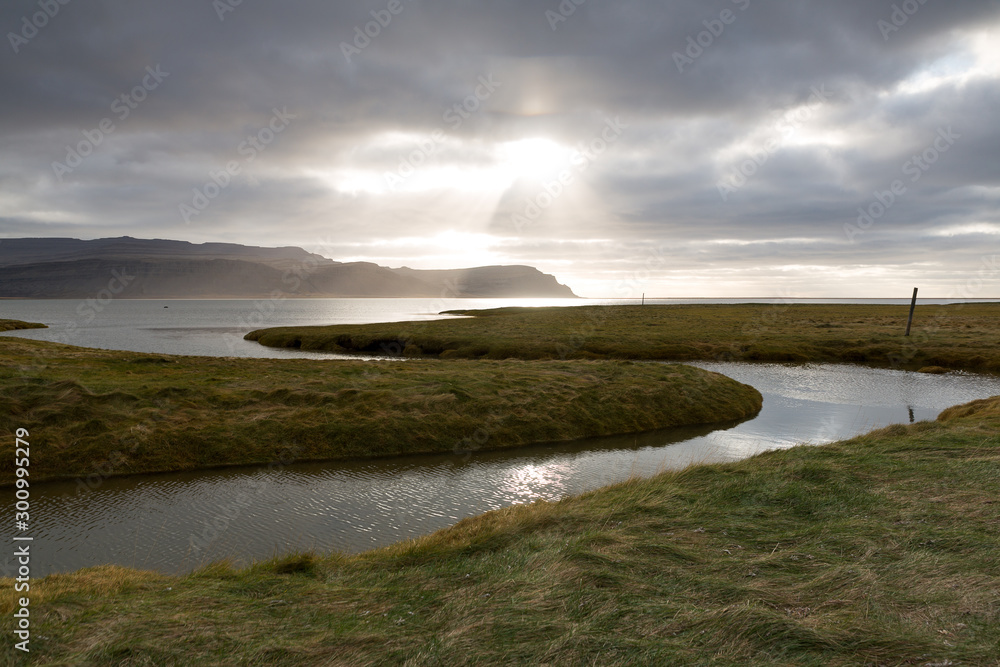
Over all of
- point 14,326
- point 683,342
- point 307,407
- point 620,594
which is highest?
point 683,342

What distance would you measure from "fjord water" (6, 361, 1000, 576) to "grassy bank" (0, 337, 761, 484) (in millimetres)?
1234

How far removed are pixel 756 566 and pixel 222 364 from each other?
38767mm

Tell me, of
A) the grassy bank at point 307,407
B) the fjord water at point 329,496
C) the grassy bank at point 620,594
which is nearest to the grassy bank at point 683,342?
the grassy bank at point 307,407

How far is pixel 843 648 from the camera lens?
567 cm

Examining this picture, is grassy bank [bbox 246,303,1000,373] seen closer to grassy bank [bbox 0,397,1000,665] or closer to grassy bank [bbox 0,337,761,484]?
grassy bank [bbox 0,337,761,484]

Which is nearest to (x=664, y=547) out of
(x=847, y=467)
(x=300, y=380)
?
(x=847, y=467)

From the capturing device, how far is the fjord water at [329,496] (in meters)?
14.1

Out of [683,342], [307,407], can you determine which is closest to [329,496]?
[307,407]

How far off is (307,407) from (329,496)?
9.11 metres

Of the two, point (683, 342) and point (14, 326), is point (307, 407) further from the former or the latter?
point (14, 326)

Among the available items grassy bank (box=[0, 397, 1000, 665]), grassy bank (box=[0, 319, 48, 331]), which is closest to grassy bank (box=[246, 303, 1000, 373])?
grassy bank (box=[0, 397, 1000, 665])

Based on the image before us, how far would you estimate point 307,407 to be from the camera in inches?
1040

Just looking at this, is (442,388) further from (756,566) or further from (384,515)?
(756,566)

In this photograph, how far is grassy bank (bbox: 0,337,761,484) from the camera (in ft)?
69.6
